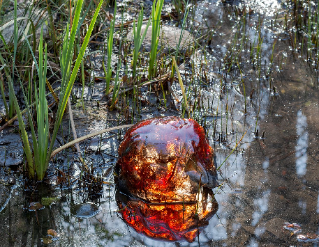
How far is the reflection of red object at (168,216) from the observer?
2459 mm

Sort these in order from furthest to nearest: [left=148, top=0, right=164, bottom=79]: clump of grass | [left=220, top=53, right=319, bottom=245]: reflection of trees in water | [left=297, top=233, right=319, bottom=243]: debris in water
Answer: [left=148, top=0, right=164, bottom=79]: clump of grass < [left=220, top=53, right=319, bottom=245]: reflection of trees in water < [left=297, top=233, right=319, bottom=243]: debris in water

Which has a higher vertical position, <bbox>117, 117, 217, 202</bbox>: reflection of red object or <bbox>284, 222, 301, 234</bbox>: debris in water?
<bbox>117, 117, 217, 202</bbox>: reflection of red object

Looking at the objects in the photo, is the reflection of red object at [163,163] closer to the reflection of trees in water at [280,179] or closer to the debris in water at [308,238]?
the reflection of trees in water at [280,179]

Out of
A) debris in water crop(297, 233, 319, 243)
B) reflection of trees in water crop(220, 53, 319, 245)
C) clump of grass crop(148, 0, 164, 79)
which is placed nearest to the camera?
debris in water crop(297, 233, 319, 243)

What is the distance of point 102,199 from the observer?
2.69 m

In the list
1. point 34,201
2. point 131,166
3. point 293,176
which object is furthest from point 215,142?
point 34,201

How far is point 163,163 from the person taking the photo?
2.64m

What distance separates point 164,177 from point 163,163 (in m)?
0.09

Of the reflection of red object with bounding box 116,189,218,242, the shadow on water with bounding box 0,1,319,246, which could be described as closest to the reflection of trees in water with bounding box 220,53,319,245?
the shadow on water with bounding box 0,1,319,246

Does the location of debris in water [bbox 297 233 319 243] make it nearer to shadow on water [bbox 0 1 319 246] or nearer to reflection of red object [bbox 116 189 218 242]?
shadow on water [bbox 0 1 319 246]

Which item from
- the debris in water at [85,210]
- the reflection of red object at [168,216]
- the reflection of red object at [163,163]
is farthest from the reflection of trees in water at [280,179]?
the debris in water at [85,210]

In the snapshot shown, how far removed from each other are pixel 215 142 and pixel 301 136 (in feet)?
2.28

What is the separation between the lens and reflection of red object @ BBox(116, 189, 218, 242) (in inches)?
96.8

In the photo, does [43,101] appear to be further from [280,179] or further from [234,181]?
[280,179]
